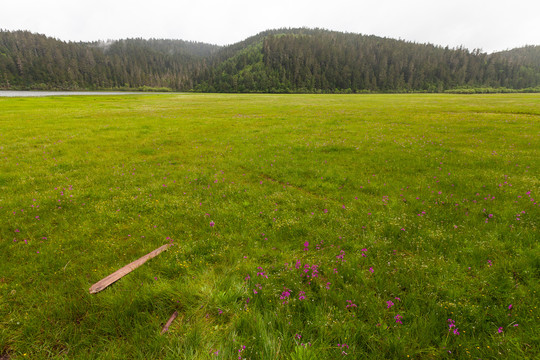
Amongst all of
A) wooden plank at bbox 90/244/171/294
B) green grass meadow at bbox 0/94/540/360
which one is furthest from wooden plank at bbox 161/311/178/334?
wooden plank at bbox 90/244/171/294

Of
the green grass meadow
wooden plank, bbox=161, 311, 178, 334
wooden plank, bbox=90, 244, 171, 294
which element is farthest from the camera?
wooden plank, bbox=90, 244, 171, 294

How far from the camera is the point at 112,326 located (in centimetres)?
399

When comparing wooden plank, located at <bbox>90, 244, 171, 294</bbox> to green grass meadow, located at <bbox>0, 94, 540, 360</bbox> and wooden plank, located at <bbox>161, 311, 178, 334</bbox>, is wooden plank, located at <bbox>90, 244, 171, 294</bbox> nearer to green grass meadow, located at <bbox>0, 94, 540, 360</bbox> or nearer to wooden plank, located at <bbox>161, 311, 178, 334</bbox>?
green grass meadow, located at <bbox>0, 94, 540, 360</bbox>

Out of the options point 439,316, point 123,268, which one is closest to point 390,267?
point 439,316

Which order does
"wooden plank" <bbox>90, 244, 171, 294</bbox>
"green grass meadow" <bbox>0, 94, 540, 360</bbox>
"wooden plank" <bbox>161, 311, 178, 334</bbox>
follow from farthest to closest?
"wooden plank" <bbox>90, 244, 171, 294</bbox>
"wooden plank" <bbox>161, 311, 178, 334</bbox>
"green grass meadow" <bbox>0, 94, 540, 360</bbox>

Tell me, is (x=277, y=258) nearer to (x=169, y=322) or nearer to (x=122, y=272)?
(x=169, y=322)

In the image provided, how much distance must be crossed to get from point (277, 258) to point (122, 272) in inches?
141

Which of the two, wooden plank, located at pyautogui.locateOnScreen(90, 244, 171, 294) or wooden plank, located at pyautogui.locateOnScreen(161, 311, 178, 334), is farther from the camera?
wooden plank, located at pyautogui.locateOnScreen(90, 244, 171, 294)

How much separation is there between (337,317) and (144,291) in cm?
377

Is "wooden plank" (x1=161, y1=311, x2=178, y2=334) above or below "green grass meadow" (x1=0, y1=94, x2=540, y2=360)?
below

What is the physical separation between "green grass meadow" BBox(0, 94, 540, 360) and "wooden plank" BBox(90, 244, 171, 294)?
14 centimetres

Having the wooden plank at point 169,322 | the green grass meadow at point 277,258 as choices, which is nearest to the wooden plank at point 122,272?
the green grass meadow at point 277,258

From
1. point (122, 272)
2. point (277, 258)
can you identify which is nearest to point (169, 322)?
point (122, 272)

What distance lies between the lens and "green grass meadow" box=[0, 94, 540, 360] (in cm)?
365
